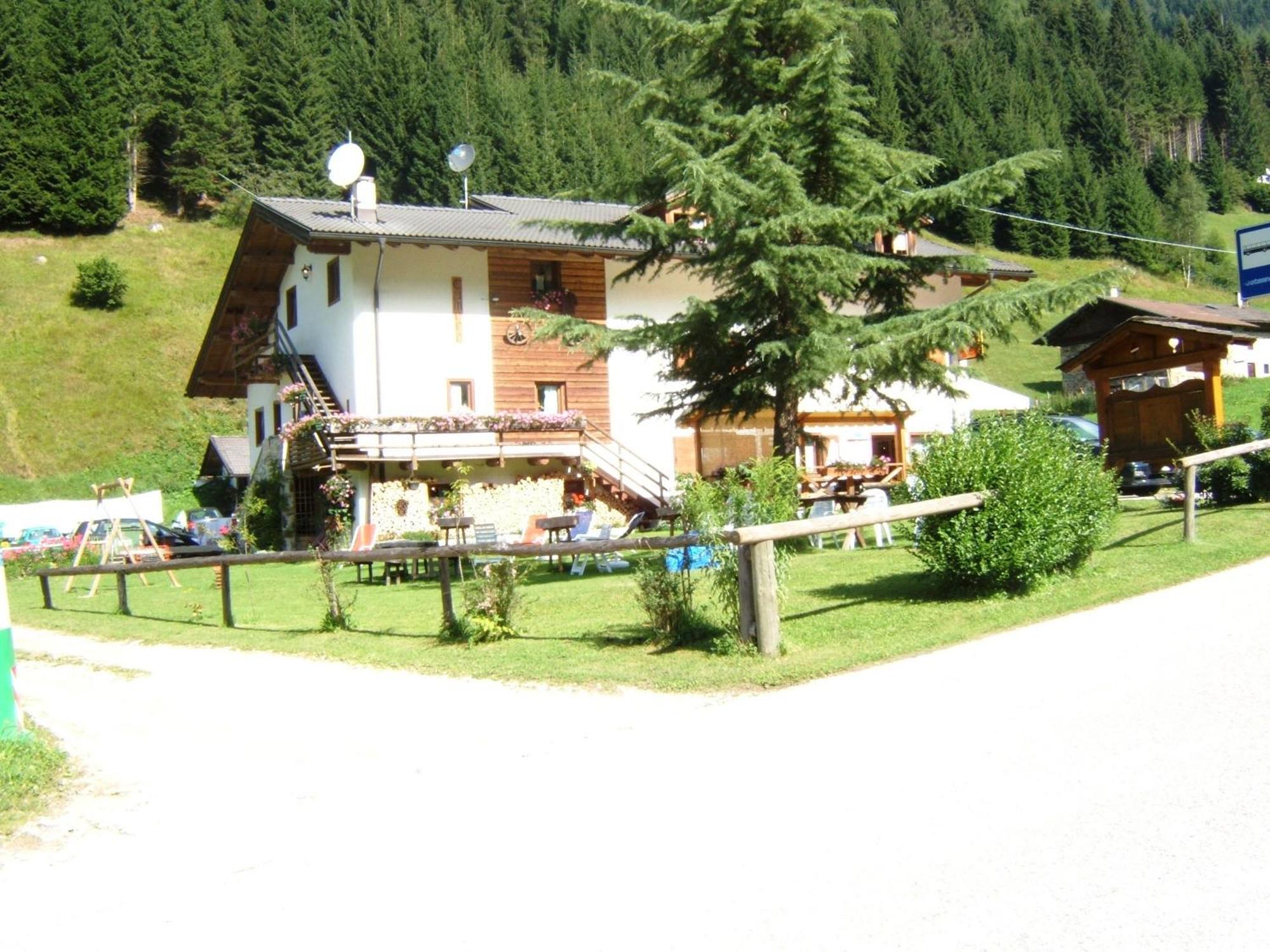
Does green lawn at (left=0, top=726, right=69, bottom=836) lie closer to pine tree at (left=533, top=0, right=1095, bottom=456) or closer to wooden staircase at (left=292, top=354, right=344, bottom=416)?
pine tree at (left=533, top=0, right=1095, bottom=456)

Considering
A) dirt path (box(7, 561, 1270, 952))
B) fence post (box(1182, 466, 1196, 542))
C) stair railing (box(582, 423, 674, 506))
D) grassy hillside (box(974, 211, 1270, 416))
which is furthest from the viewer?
grassy hillside (box(974, 211, 1270, 416))

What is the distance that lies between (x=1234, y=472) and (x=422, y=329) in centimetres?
1909

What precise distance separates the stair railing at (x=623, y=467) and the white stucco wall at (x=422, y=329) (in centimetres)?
271

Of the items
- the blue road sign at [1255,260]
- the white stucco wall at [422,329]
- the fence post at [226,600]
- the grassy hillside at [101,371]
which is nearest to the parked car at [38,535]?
the grassy hillside at [101,371]

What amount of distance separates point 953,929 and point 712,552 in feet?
18.5

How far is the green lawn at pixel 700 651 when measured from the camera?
29.5 feet

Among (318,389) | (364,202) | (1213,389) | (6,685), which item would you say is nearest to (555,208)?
(364,202)

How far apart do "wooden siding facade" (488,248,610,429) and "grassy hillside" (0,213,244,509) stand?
79.9 ft

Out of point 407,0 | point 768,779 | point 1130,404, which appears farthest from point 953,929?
point 407,0

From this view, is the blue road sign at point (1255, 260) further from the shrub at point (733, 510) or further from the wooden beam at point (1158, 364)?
the shrub at point (733, 510)

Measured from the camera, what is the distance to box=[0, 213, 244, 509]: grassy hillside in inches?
1970

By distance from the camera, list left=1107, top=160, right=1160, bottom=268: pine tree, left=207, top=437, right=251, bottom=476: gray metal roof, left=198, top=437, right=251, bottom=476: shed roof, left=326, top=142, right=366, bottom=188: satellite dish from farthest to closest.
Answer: left=1107, top=160, right=1160, bottom=268: pine tree
left=198, top=437, right=251, bottom=476: shed roof
left=207, top=437, right=251, bottom=476: gray metal roof
left=326, top=142, right=366, bottom=188: satellite dish

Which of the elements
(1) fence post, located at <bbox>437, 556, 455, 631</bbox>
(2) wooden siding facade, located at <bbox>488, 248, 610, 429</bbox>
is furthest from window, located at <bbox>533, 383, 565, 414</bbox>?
(1) fence post, located at <bbox>437, 556, 455, 631</bbox>

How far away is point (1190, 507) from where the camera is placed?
493 inches
